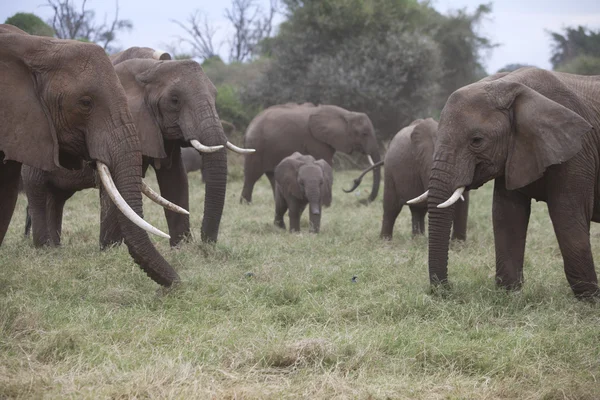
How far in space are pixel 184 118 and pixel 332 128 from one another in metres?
8.23

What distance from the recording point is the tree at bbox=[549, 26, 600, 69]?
31.1 metres

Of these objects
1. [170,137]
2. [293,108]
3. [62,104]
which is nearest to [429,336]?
[62,104]

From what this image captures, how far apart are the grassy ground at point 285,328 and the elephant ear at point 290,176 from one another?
284 centimetres

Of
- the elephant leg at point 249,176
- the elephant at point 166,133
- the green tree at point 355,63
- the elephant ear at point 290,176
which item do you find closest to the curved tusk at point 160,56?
the elephant at point 166,133

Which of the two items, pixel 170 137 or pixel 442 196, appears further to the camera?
pixel 170 137

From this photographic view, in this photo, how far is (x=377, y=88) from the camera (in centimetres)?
2312

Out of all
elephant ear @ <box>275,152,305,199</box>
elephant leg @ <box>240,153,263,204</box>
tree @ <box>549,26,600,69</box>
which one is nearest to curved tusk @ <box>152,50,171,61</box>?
elephant ear @ <box>275,152,305,199</box>

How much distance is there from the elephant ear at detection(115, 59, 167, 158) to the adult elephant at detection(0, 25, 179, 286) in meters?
2.14

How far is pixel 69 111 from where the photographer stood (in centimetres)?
522

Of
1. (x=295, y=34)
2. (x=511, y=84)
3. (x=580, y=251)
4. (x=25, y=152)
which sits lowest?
(x=580, y=251)

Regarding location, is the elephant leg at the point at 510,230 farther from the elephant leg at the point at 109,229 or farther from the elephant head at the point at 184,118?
the elephant leg at the point at 109,229

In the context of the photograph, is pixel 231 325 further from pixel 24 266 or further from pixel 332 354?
pixel 24 266

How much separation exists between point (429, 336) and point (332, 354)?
774mm

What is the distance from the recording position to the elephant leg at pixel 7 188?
554 cm
